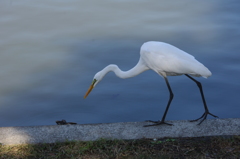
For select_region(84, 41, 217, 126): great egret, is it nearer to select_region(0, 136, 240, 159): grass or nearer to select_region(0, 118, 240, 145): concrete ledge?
select_region(0, 118, 240, 145): concrete ledge

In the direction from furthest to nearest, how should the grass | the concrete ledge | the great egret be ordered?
the great egret, the concrete ledge, the grass

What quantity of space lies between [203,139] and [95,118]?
1.85 m

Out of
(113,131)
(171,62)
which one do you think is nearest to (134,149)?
(113,131)

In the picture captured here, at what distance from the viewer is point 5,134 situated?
3.78 meters

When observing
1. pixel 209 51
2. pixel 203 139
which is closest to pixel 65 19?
pixel 209 51

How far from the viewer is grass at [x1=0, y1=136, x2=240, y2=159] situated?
3385mm

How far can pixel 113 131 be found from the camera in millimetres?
3754

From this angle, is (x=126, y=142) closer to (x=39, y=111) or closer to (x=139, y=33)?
(x=39, y=111)

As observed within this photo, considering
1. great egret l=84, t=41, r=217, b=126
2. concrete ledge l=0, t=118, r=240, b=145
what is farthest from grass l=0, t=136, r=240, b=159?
great egret l=84, t=41, r=217, b=126

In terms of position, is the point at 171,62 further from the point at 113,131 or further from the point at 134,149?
the point at 134,149

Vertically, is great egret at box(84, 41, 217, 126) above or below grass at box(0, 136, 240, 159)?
above

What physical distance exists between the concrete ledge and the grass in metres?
0.09

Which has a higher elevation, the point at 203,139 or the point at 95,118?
the point at 203,139

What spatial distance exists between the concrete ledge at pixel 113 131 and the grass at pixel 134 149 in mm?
86
